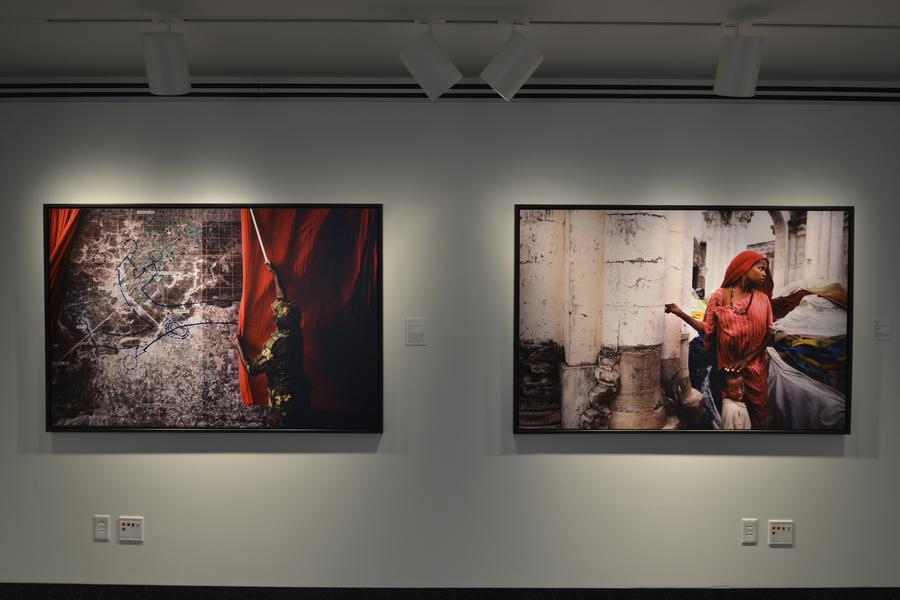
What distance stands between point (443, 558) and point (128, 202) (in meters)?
2.16

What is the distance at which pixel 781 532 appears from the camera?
2.79 m

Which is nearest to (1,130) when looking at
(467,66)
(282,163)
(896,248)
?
(282,163)

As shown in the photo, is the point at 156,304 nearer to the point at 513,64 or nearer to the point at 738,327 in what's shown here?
the point at 513,64

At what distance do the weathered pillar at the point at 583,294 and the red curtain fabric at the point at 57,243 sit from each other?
222cm

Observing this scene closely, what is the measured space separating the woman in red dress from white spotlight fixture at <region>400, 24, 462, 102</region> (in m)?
1.39

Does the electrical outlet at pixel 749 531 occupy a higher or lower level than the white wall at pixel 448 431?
lower

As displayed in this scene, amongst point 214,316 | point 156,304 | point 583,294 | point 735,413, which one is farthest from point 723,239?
point 156,304

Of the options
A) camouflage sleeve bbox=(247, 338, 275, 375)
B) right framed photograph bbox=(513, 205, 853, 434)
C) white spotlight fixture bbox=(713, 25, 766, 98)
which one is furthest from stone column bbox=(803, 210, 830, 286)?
camouflage sleeve bbox=(247, 338, 275, 375)

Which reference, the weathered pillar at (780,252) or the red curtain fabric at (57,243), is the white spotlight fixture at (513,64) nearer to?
the weathered pillar at (780,252)

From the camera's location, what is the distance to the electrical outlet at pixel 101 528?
110 inches

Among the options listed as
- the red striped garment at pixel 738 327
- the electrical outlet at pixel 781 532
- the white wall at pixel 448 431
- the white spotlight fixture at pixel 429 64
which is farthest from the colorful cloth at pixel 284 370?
the electrical outlet at pixel 781 532

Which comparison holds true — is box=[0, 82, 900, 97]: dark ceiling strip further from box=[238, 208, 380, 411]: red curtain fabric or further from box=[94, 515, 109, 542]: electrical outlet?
box=[94, 515, 109, 542]: electrical outlet

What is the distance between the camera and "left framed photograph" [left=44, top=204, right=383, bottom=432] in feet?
9.02

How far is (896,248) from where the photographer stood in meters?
2.79
